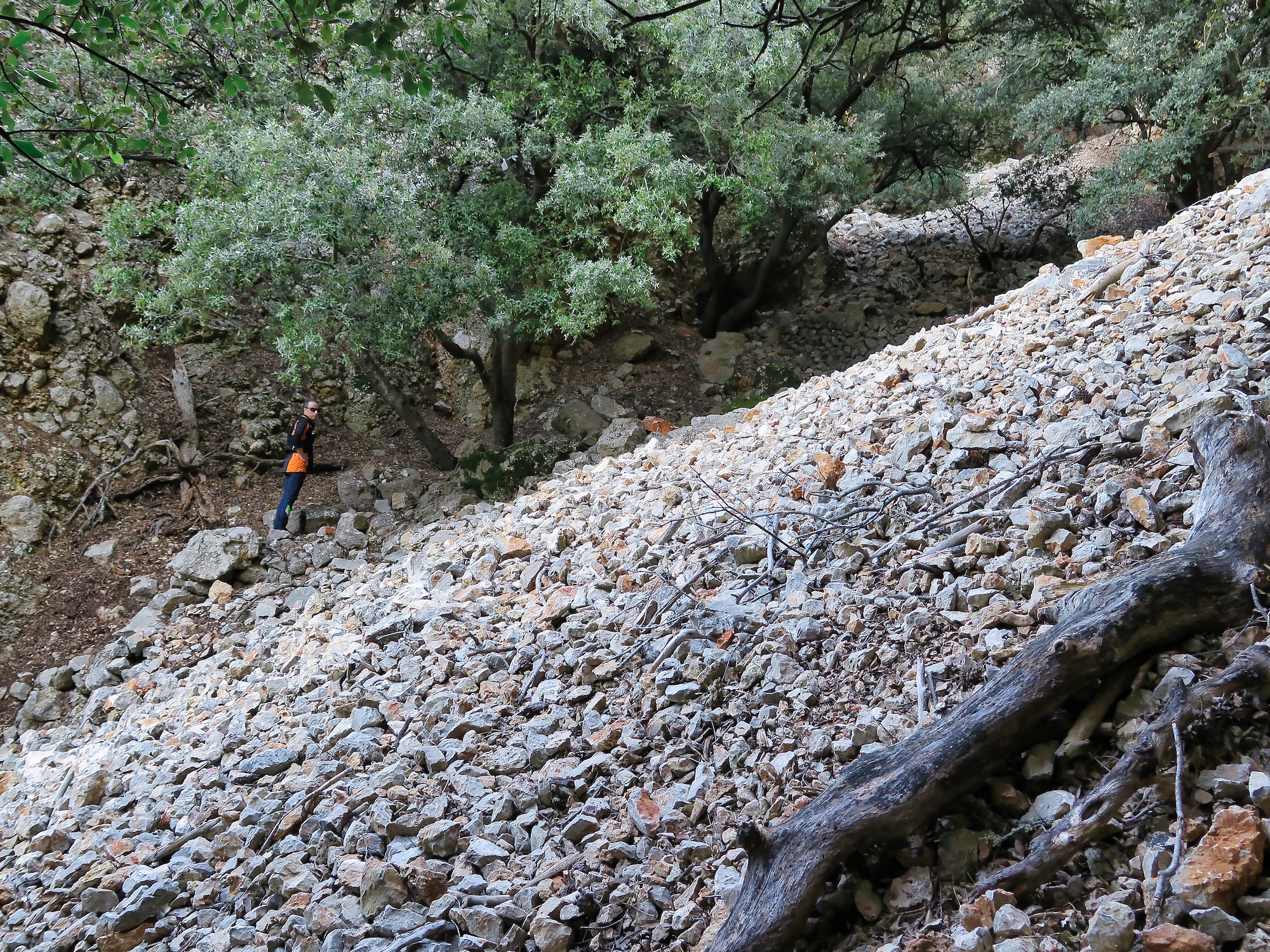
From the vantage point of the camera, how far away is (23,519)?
8.77 metres

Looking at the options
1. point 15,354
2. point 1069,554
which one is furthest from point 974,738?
point 15,354

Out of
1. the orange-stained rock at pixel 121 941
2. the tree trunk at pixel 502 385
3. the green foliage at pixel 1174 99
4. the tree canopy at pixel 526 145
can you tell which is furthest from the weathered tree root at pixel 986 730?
the green foliage at pixel 1174 99

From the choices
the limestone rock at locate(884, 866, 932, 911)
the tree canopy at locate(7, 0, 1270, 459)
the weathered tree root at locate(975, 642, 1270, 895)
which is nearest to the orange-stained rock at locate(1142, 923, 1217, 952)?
the weathered tree root at locate(975, 642, 1270, 895)

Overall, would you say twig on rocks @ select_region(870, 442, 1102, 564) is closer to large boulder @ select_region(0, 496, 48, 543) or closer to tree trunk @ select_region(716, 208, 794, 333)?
large boulder @ select_region(0, 496, 48, 543)

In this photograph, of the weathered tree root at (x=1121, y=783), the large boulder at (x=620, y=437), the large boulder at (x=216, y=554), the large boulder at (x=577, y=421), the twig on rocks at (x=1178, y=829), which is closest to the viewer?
the twig on rocks at (x=1178, y=829)

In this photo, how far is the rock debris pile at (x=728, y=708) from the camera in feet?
6.91

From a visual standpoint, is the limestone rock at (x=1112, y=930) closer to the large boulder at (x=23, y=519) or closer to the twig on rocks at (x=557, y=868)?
the twig on rocks at (x=557, y=868)

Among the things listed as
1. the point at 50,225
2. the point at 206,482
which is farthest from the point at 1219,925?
the point at 50,225

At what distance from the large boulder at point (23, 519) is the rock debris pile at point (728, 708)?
4.03 metres

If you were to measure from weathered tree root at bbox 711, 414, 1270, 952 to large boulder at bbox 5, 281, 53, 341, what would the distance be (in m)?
10.8

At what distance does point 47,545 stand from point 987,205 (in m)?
17.5

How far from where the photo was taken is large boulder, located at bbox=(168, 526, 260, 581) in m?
8.45

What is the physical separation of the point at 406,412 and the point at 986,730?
30.7 feet

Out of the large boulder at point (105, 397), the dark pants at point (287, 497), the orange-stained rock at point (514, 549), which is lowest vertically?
the orange-stained rock at point (514, 549)
